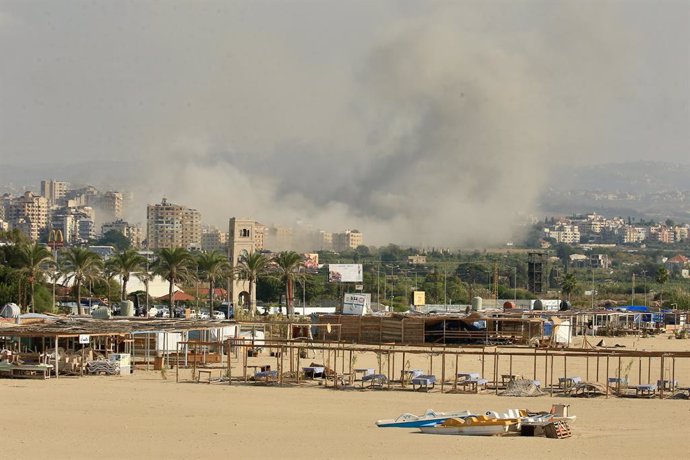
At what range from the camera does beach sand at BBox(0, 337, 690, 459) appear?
2386cm

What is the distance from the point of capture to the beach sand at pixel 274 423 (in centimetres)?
2386

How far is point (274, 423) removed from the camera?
28250 mm

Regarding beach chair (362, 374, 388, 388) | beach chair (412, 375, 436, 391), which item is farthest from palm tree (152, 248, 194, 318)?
beach chair (412, 375, 436, 391)

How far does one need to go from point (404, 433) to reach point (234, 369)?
1877 cm

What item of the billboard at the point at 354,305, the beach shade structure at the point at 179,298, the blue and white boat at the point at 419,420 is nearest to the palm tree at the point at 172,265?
the billboard at the point at 354,305

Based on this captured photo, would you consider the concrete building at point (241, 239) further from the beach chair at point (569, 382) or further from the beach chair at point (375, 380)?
the beach chair at point (569, 382)

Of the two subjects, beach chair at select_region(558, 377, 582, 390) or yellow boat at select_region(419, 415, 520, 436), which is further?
beach chair at select_region(558, 377, 582, 390)

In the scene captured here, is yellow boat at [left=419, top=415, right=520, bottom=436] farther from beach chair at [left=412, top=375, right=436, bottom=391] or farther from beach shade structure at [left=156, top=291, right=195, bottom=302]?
beach shade structure at [left=156, top=291, right=195, bottom=302]

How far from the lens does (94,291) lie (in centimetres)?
9944

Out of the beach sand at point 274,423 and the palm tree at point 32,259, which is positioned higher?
the palm tree at point 32,259

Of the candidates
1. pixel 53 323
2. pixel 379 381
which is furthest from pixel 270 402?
pixel 53 323

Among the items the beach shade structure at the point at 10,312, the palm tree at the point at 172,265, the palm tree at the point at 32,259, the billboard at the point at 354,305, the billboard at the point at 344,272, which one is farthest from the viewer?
the billboard at the point at 344,272

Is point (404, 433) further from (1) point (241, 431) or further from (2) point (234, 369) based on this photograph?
(2) point (234, 369)

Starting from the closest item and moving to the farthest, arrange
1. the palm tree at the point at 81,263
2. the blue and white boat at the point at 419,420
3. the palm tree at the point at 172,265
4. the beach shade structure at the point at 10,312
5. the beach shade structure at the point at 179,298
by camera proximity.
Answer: the blue and white boat at the point at 419,420 < the beach shade structure at the point at 10,312 < the palm tree at the point at 81,263 < the palm tree at the point at 172,265 < the beach shade structure at the point at 179,298
